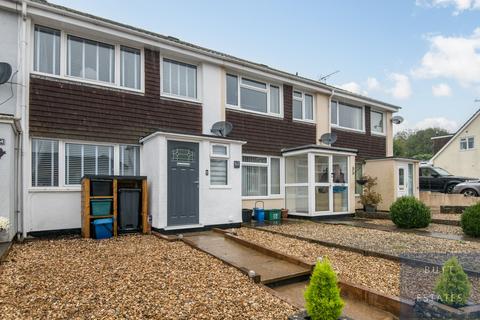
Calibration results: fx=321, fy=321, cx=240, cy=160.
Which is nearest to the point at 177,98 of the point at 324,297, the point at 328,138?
the point at 328,138

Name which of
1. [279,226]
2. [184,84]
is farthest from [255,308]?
[184,84]

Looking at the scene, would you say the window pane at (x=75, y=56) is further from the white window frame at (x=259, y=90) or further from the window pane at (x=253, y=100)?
the window pane at (x=253, y=100)

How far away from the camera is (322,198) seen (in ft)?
36.2

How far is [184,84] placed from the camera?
32.1ft

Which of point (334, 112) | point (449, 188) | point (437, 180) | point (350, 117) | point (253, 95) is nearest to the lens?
point (253, 95)

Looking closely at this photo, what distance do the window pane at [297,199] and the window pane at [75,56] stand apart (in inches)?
297

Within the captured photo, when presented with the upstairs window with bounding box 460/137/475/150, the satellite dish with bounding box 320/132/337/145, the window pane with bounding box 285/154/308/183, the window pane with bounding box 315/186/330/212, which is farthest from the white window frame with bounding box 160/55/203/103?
the upstairs window with bounding box 460/137/475/150

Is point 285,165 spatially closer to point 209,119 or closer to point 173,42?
point 209,119

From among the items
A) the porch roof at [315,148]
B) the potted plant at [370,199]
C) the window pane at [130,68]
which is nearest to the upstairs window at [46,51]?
the window pane at [130,68]

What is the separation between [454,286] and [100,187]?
6805 mm

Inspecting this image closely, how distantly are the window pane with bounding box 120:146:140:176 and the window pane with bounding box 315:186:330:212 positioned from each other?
5880 millimetres

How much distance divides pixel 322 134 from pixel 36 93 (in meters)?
9.84

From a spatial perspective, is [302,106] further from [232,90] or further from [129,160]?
[129,160]

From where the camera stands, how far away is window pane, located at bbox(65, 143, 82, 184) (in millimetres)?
7719
